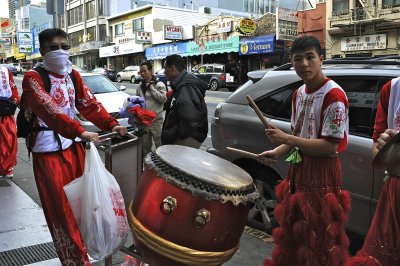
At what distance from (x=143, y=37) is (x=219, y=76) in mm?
18887

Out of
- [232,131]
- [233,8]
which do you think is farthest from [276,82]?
[233,8]

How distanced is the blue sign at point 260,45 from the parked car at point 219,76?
9.73 ft

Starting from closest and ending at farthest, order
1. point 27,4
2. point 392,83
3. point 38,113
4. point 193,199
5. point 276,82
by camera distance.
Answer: point 193,199 < point 392,83 < point 38,113 < point 276,82 < point 27,4

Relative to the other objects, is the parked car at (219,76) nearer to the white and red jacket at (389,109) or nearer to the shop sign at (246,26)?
the shop sign at (246,26)

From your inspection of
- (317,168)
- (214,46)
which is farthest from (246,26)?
(317,168)

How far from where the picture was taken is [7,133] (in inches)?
244

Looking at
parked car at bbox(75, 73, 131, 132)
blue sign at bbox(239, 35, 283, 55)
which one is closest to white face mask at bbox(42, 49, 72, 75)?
parked car at bbox(75, 73, 131, 132)

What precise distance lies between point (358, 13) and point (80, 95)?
2510cm

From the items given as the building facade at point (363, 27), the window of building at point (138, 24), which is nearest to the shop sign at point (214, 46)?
the building facade at point (363, 27)

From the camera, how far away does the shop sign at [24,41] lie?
39.2 metres

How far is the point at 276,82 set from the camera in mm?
4305

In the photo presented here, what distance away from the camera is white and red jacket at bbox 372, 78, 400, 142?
226cm

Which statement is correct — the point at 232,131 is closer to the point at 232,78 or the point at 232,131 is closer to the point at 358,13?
the point at 232,78

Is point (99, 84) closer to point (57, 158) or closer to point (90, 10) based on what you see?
point (57, 158)
